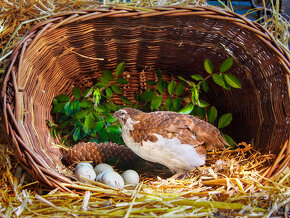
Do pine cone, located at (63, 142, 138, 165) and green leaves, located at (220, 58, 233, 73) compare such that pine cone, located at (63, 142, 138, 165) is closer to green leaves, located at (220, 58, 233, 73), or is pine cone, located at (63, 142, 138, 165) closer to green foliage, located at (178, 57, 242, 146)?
green foliage, located at (178, 57, 242, 146)

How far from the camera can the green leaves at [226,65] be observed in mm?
1423

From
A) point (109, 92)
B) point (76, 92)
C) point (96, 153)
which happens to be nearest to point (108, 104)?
point (109, 92)

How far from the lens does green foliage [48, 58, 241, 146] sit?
1511 mm

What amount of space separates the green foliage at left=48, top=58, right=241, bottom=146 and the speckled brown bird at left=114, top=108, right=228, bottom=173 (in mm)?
253

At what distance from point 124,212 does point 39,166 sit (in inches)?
12.4

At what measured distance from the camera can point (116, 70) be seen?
1573 mm

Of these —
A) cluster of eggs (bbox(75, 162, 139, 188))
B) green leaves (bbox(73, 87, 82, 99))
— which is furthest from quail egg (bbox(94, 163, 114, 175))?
green leaves (bbox(73, 87, 82, 99))

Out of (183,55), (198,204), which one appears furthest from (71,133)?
(198,204)

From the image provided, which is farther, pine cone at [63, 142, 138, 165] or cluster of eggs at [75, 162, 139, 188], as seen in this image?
pine cone at [63, 142, 138, 165]

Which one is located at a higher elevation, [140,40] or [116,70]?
[140,40]

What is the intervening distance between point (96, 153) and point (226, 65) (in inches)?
28.4

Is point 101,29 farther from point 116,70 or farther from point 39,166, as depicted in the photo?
point 39,166

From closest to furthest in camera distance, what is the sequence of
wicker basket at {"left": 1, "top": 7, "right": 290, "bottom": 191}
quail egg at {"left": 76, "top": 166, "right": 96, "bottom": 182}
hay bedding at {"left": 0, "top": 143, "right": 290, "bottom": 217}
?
hay bedding at {"left": 0, "top": 143, "right": 290, "bottom": 217} < wicker basket at {"left": 1, "top": 7, "right": 290, "bottom": 191} < quail egg at {"left": 76, "top": 166, "right": 96, "bottom": 182}

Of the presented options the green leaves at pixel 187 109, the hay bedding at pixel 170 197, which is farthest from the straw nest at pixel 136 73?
the green leaves at pixel 187 109
